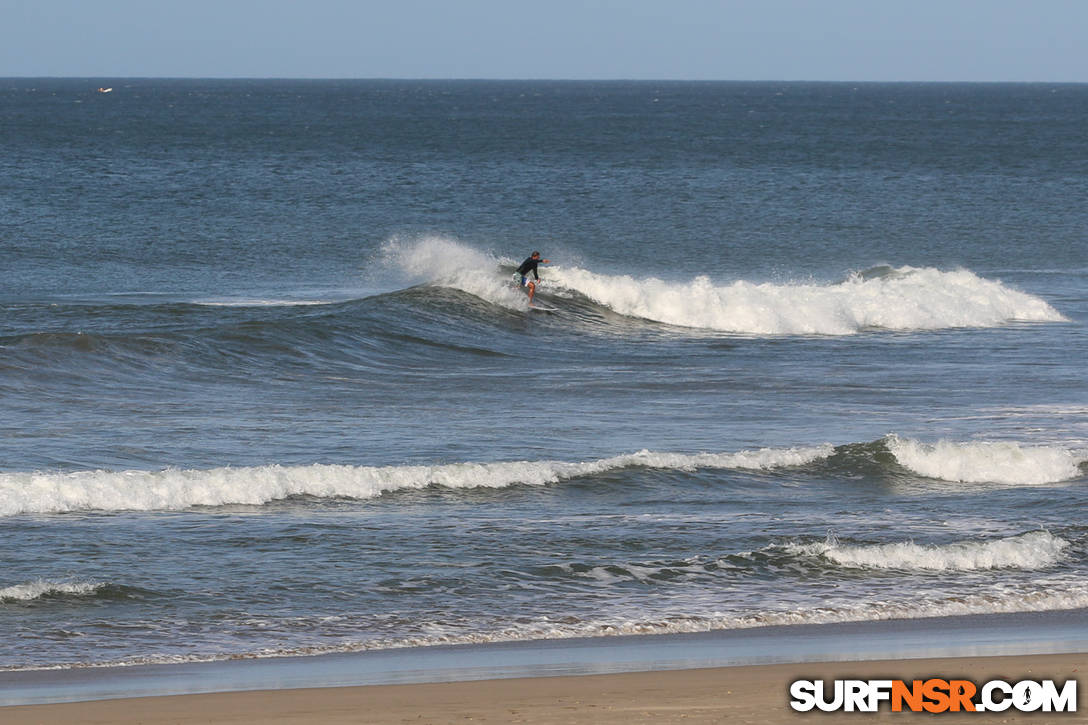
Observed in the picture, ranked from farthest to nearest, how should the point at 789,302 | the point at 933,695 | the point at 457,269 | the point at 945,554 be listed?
Result: the point at 457,269 → the point at 789,302 → the point at 945,554 → the point at 933,695

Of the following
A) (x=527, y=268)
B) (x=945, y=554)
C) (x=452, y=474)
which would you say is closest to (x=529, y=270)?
(x=527, y=268)

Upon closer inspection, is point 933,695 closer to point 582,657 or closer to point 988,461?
point 582,657

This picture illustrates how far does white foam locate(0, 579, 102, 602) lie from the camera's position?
1091 cm

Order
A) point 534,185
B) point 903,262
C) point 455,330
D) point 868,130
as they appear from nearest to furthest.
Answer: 1. point 455,330
2. point 903,262
3. point 534,185
4. point 868,130

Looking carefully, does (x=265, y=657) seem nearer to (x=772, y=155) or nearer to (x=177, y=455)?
(x=177, y=455)

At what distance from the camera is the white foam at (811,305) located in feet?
99.3

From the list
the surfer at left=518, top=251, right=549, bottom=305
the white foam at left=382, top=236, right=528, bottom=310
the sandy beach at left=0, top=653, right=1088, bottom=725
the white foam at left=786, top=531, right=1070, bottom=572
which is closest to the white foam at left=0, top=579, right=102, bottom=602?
the sandy beach at left=0, top=653, right=1088, bottom=725

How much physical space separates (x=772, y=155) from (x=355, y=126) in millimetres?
45177

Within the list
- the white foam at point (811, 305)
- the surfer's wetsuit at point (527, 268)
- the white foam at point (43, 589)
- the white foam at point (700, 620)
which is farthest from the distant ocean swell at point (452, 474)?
the surfer's wetsuit at point (527, 268)

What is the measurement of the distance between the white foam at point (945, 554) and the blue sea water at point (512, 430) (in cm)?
4

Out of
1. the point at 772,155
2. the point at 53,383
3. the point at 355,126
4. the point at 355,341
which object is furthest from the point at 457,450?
the point at 355,126

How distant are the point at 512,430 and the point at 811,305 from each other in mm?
14101

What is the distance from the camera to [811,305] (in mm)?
30859

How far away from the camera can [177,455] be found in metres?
16.1
